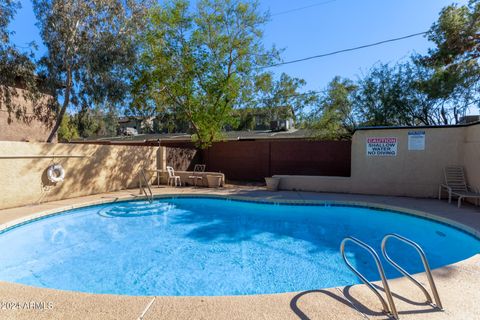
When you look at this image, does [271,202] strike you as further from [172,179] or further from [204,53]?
[204,53]

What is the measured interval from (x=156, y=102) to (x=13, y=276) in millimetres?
10325

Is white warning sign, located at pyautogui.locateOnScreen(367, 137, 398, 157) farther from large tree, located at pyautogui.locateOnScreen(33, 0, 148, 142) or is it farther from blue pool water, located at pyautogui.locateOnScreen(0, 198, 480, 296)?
large tree, located at pyautogui.locateOnScreen(33, 0, 148, 142)

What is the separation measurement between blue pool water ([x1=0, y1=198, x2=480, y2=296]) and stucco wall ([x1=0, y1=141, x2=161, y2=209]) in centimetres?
129

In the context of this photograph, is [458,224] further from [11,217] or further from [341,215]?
[11,217]

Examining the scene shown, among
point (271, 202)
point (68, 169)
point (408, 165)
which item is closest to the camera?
point (271, 202)

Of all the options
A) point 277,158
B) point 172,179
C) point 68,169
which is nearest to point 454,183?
point 277,158

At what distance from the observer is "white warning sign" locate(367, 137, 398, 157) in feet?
29.1

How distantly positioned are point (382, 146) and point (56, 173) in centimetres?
1071

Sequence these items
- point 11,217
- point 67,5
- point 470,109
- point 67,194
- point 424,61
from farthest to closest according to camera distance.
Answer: point 470,109 → point 424,61 → point 67,5 → point 67,194 → point 11,217

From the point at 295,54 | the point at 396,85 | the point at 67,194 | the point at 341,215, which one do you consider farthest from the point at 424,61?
the point at 67,194

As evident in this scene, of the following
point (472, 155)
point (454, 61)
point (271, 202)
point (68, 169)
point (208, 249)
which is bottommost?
point (208, 249)

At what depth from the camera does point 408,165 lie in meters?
8.74

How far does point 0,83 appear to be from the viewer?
9.09m

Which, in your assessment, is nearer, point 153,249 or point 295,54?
point 153,249
